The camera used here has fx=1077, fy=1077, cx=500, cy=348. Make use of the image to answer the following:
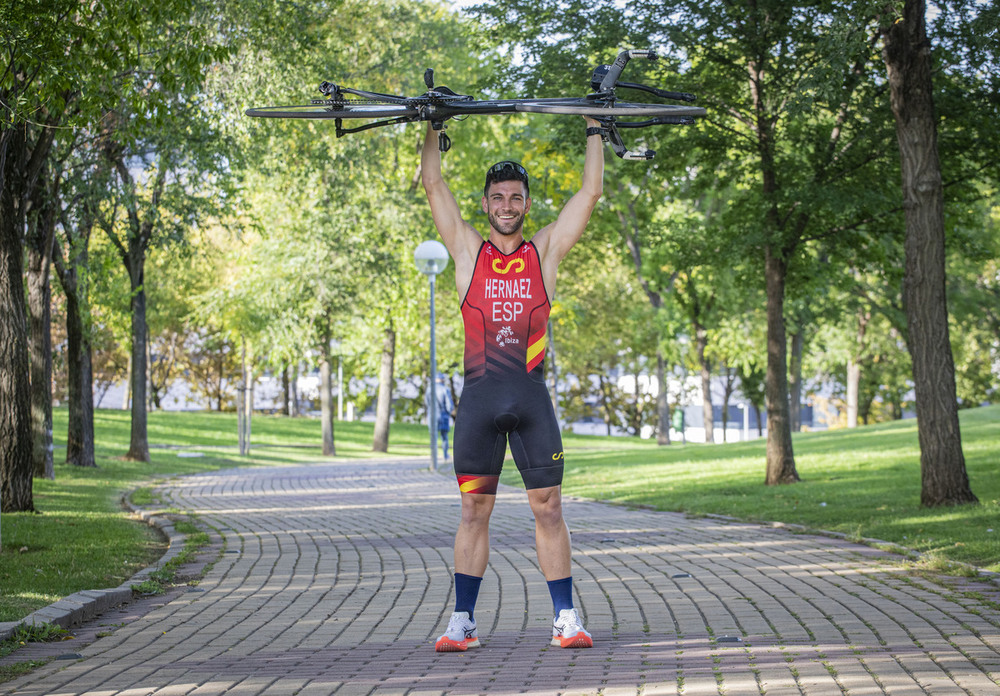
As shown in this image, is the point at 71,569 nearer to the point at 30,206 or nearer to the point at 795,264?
the point at 30,206

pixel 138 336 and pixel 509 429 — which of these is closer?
pixel 509 429

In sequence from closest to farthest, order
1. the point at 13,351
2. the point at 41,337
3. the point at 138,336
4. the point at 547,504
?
the point at 547,504
the point at 13,351
the point at 41,337
the point at 138,336

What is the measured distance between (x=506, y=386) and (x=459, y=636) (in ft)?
3.81

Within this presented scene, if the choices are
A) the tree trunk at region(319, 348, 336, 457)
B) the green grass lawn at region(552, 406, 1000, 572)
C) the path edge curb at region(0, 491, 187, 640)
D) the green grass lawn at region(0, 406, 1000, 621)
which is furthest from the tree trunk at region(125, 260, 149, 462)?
the path edge curb at region(0, 491, 187, 640)

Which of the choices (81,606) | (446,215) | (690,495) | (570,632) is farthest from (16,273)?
(690,495)

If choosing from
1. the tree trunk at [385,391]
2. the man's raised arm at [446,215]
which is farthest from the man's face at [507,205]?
the tree trunk at [385,391]

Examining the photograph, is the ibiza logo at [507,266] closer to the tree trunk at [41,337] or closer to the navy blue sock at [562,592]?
the navy blue sock at [562,592]

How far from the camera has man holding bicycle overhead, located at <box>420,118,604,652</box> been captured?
16.2 feet

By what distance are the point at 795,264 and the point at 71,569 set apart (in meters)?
11.3

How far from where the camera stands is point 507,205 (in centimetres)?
512

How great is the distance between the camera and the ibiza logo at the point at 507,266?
5.07m

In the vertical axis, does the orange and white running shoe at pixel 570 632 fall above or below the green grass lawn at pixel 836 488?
above

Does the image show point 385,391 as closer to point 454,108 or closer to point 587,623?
point 587,623

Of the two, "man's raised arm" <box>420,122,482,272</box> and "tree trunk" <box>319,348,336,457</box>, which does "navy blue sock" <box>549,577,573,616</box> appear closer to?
"man's raised arm" <box>420,122,482,272</box>
